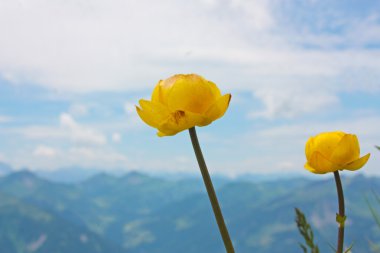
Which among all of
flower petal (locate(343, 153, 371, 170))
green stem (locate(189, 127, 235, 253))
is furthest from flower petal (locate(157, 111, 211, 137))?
flower petal (locate(343, 153, 371, 170))

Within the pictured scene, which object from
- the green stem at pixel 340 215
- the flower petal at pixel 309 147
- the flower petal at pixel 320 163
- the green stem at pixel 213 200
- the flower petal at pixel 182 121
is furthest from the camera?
the flower petal at pixel 309 147

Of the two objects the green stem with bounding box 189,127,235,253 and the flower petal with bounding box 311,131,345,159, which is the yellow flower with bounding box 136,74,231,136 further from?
the flower petal with bounding box 311,131,345,159

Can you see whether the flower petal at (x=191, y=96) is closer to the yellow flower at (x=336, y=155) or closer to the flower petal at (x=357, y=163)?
the yellow flower at (x=336, y=155)

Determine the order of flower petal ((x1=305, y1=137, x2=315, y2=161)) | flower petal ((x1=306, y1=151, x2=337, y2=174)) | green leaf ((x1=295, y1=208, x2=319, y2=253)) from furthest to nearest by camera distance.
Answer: green leaf ((x1=295, y1=208, x2=319, y2=253))
flower petal ((x1=305, y1=137, x2=315, y2=161))
flower petal ((x1=306, y1=151, x2=337, y2=174))

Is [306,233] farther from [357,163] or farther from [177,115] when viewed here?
[177,115]

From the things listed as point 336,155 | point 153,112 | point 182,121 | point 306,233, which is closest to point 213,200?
point 182,121

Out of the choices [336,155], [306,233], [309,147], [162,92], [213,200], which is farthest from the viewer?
[306,233]

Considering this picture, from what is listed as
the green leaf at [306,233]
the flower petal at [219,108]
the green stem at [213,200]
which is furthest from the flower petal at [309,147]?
the green stem at [213,200]
